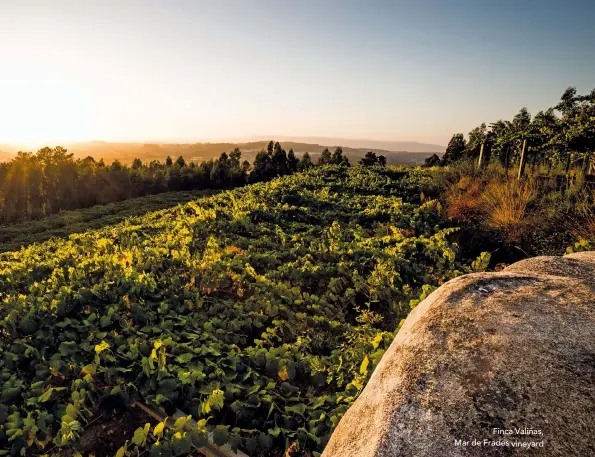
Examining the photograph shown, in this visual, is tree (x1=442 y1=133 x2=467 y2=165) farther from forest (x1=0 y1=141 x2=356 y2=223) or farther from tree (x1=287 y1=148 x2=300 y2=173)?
forest (x1=0 y1=141 x2=356 y2=223)

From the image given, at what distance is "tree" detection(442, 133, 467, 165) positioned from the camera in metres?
48.3

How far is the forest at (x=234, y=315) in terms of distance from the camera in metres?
3.10

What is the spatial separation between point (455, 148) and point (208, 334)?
5535 cm

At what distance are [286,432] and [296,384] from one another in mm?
824

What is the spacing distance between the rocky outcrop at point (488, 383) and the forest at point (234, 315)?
1294 millimetres

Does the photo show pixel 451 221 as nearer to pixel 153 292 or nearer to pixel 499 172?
pixel 499 172

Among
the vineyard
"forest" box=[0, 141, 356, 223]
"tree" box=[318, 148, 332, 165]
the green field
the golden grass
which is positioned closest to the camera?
the vineyard

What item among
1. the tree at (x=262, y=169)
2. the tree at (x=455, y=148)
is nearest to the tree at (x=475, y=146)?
the tree at (x=455, y=148)

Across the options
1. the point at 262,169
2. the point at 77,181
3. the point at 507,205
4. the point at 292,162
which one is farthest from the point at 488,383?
the point at 292,162

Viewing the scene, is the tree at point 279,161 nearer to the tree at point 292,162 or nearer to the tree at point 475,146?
the tree at point 292,162

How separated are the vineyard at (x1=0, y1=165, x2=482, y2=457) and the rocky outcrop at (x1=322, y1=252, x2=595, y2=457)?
1.31 metres

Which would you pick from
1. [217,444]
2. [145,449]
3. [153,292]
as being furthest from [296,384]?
[153,292]

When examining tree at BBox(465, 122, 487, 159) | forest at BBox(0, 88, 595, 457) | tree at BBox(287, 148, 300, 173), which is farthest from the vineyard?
tree at BBox(287, 148, 300, 173)

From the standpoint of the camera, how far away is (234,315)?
16.4ft
